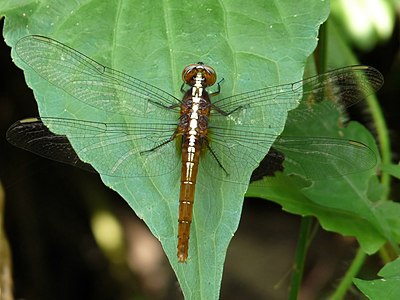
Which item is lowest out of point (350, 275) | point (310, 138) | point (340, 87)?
point (350, 275)

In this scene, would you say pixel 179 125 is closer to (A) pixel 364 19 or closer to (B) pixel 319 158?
(B) pixel 319 158

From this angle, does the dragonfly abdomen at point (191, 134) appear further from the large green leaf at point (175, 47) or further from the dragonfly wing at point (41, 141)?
the dragonfly wing at point (41, 141)

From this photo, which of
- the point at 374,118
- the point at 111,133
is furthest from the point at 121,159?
the point at 374,118

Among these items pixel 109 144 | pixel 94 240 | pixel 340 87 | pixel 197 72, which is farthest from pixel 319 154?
pixel 94 240

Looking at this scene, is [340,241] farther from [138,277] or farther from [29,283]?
[29,283]

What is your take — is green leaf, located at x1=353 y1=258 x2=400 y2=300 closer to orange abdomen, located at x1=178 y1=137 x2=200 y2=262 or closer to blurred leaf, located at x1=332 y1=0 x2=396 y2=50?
orange abdomen, located at x1=178 y1=137 x2=200 y2=262

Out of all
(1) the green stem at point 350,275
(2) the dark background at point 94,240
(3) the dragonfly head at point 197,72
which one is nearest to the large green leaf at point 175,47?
(3) the dragonfly head at point 197,72

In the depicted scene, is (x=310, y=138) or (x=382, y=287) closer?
(x=382, y=287)
